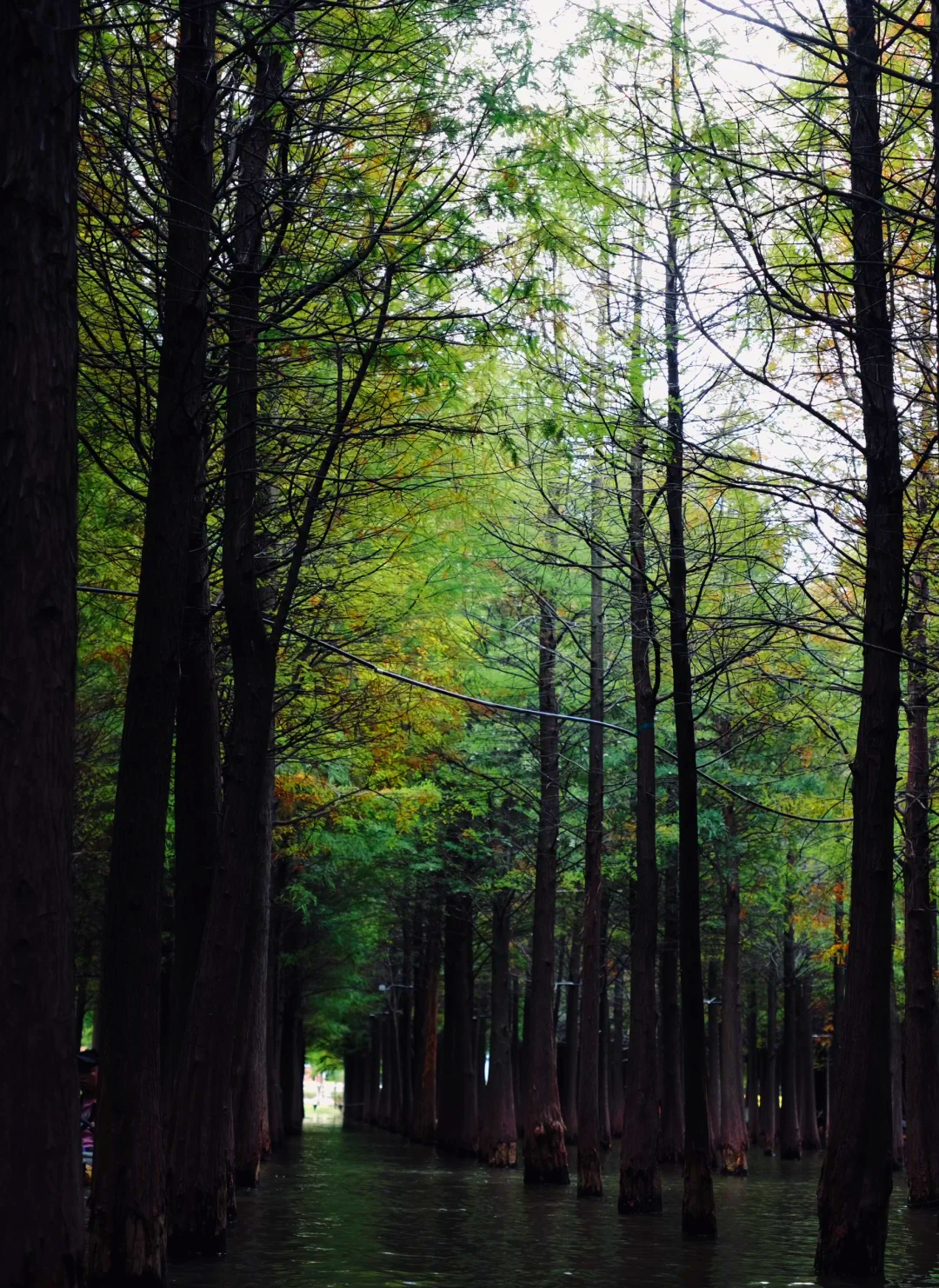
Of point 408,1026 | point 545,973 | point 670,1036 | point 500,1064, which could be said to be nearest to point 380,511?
point 545,973

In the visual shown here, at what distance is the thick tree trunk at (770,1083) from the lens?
43.8 metres

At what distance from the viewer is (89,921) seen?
30078 mm

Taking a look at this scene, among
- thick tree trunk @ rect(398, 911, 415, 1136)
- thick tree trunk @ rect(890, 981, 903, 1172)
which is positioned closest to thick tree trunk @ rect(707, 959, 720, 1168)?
thick tree trunk @ rect(890, 981, 903, 1172)

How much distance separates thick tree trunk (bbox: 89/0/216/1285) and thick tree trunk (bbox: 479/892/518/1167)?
2195cm

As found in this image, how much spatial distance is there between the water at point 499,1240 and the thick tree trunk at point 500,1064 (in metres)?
3.34

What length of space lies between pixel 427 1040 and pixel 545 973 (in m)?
17.6

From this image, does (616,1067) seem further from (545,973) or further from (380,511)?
(380,511)

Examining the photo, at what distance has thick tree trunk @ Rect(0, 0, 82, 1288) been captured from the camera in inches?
224

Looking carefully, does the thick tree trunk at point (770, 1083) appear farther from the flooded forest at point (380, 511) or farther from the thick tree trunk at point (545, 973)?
the flooded forest at point (380, 511)

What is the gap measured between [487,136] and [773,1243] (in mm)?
11702

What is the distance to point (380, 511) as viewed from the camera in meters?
16.1

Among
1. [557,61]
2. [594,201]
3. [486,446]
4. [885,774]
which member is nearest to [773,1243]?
[885,774]

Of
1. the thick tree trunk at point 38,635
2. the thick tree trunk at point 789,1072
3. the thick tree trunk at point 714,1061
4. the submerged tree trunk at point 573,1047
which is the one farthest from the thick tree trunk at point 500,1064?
the thick tree trunk at point 38,635

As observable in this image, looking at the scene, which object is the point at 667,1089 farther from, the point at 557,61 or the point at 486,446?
the point at 557,61
